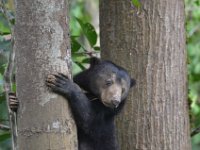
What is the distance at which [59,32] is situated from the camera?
2.87 meters

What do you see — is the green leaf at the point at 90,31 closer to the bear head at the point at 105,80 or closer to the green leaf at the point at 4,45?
the bear head at the point at 105,80

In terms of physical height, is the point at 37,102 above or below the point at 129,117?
above

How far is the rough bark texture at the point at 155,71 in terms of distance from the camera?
165 inches

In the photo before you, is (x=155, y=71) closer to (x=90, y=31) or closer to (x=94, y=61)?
(x=94, y=61)

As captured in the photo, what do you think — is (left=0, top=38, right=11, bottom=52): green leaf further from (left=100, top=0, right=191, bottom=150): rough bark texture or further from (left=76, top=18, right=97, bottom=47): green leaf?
(left=100, top=0, right=191, bottom=150): rough bark texture

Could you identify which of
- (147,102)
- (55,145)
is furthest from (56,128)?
(147,102)

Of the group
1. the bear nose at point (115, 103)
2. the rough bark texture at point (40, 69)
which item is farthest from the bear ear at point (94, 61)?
the rough bark texture at point (40, 69)

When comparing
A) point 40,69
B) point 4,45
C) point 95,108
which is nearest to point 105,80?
point 95,108

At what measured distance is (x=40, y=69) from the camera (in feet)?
9.30

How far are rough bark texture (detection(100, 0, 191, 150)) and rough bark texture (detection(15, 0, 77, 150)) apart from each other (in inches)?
55.0

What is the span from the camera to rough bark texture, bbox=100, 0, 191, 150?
418cm

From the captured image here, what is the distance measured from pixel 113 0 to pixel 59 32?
4.99ft

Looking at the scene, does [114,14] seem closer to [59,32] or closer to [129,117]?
[129,117]

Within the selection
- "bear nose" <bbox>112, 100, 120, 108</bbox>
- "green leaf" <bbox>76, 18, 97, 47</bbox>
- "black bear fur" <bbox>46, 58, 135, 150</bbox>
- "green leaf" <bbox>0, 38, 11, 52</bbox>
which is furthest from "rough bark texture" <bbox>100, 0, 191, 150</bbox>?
"green leaf" <bbox>0, 38, 11, 52</bbox>
